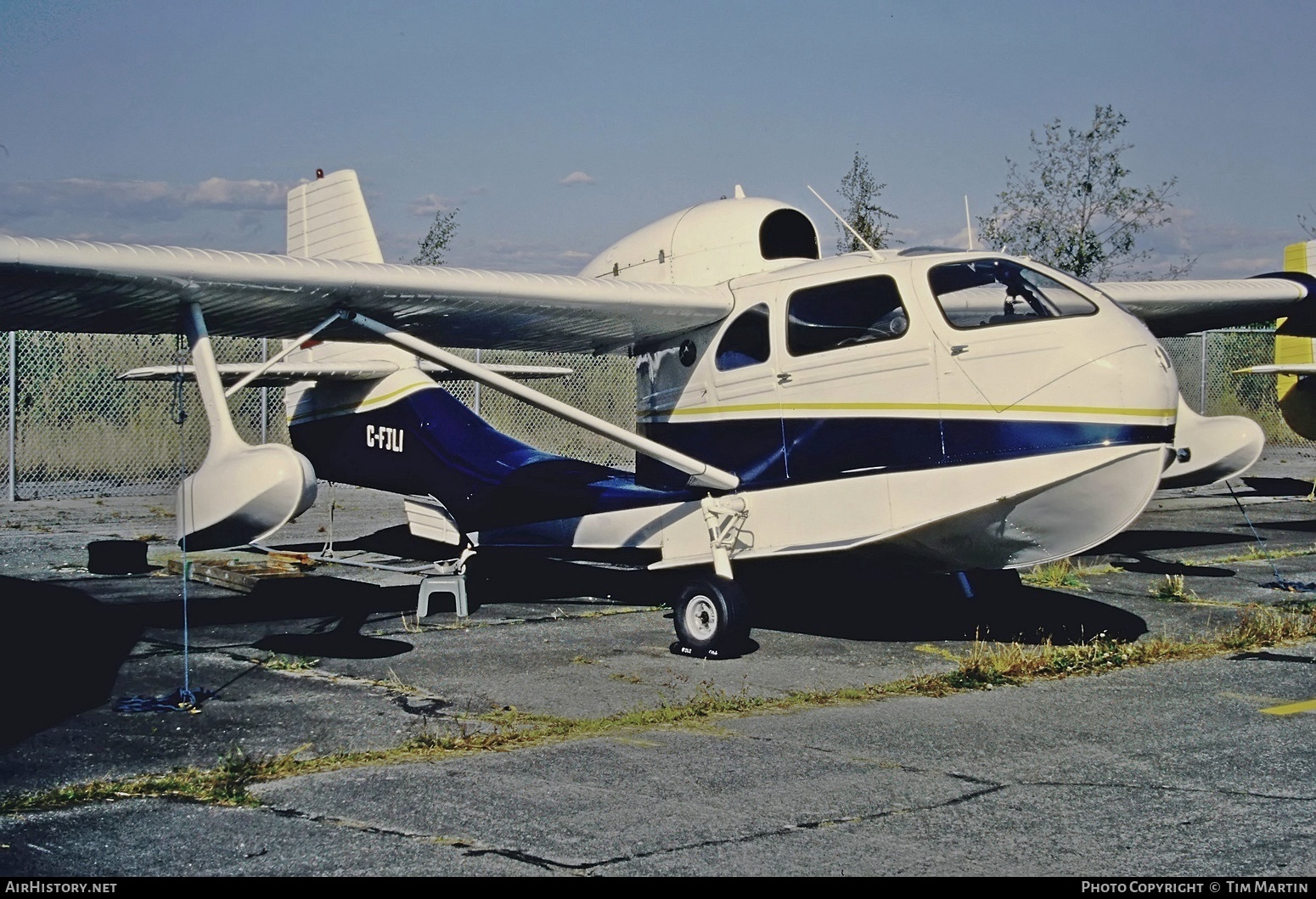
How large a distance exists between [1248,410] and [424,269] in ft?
84.9

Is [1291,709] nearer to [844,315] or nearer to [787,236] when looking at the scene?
[844,315]


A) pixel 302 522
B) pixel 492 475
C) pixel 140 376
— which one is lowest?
pixel 302 522

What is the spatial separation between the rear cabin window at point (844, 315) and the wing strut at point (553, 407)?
1079 millimetres

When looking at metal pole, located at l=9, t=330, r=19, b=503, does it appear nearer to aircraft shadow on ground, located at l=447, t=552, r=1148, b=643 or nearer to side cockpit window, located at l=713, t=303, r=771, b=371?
aircraft shadow on ground, located at l=447, t=552, r=1148, b=643

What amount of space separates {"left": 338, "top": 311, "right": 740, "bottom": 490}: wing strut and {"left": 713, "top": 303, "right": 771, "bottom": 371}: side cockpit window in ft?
2.65

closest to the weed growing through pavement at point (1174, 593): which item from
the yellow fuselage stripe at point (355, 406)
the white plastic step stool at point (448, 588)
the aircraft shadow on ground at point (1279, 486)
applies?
the white plastic step stool at point (448, 588)

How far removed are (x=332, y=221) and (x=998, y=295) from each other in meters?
6.54

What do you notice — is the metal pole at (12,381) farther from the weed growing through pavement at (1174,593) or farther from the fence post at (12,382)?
the weed growing through pavement at (1174,593)

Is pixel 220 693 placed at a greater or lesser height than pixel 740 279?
lesser

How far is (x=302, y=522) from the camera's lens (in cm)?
1784

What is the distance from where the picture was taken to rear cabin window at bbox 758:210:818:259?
32.2 feet

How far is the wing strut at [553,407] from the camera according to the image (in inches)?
350
